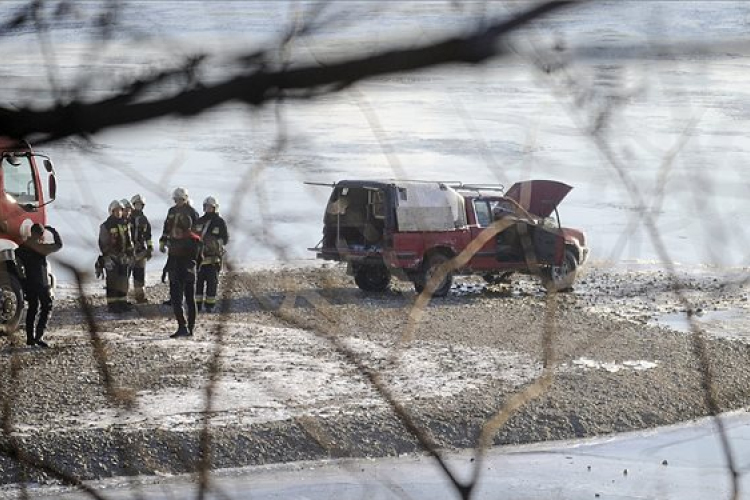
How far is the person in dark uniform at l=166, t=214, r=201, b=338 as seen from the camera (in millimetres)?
15250

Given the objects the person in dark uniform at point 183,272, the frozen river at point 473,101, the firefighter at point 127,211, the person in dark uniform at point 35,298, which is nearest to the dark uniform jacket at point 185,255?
the person in dark uniform at point 183,272

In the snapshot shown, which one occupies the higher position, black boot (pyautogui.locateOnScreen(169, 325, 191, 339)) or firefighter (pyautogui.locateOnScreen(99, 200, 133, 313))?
firefighter (pyautogui.locateOnScreen(99, 200, 133, 313))

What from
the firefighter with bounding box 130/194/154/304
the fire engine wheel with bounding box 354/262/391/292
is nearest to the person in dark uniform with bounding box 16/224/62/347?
the firefighter with bounding box 130/194/154/304

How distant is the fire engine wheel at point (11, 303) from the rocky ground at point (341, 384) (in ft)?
1.21

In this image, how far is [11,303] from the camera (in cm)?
1530

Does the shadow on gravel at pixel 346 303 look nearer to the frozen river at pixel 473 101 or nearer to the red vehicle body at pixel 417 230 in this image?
the red vehicle body at pixel 417 230

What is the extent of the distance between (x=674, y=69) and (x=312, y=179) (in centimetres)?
387

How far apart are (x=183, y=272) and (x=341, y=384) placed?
8.25ft

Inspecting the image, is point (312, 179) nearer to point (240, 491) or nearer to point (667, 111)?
point (667, 111)

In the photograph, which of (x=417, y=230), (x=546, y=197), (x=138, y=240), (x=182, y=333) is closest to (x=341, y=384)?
(x=182, y=333)

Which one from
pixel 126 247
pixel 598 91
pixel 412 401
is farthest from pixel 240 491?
pixel 598 91

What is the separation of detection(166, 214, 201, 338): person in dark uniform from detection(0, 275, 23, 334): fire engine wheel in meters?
1.48

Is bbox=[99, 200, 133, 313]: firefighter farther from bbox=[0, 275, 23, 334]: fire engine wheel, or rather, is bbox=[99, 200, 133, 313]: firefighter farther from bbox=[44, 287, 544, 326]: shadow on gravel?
bbox=[0, 275, 23, 334]: fire engine wheel

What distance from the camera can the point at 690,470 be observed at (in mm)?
11883
